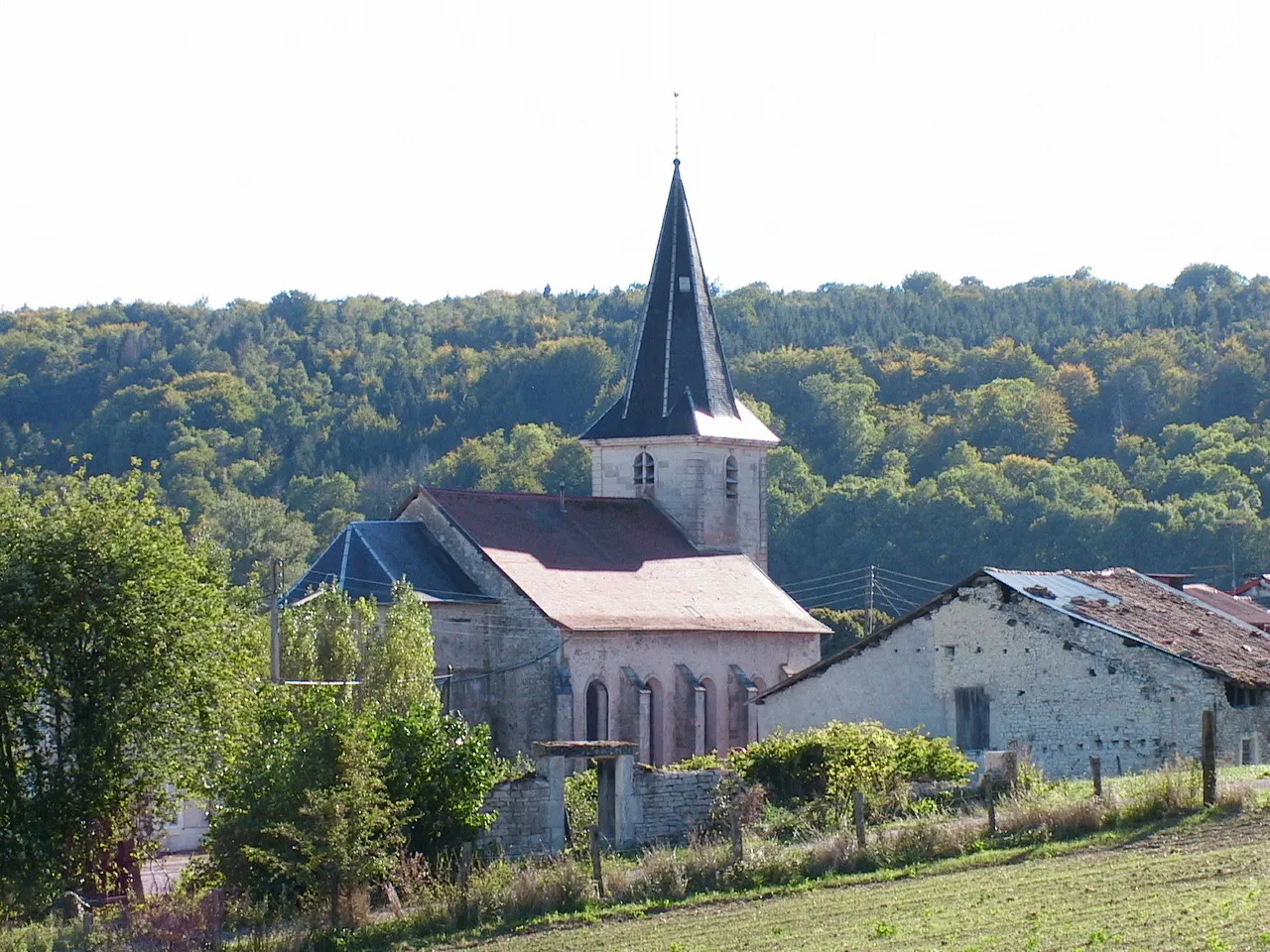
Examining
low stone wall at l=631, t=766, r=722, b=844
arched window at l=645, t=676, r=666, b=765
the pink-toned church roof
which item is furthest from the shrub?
arched window at l=645, t=676, r=666, b=765

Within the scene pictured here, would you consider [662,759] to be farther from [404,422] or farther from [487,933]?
[404,422]

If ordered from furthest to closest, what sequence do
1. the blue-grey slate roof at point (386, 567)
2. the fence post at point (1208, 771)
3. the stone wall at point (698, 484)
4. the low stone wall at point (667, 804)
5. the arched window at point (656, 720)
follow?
the stone wall at point (698, 484) < the arched window at point (656, 720) < the blue-grey slate roof at point (386, 567) < the low stone wall at point (667, 804) < the fence post at point (1208, 771)

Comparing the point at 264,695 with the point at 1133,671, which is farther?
the point at 1133,671

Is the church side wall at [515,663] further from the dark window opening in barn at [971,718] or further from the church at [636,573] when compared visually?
the dark window opening in barn at [971,718]

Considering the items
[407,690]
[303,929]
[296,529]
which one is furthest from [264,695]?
[296,529]

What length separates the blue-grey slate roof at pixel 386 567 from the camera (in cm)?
4059

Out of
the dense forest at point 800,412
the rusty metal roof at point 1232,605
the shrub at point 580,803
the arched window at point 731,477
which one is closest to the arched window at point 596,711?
the arched window at point 731,477

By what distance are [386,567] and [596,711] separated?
519cm

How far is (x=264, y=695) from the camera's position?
2698cm

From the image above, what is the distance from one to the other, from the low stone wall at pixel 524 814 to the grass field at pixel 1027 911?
4736 mm

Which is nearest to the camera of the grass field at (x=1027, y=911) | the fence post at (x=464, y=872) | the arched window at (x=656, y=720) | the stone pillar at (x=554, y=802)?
the grass field at (x=1027, y=911)

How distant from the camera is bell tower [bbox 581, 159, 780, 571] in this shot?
4866 centimetres

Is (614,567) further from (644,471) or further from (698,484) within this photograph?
(644,471)

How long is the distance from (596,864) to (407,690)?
45.5 ft
